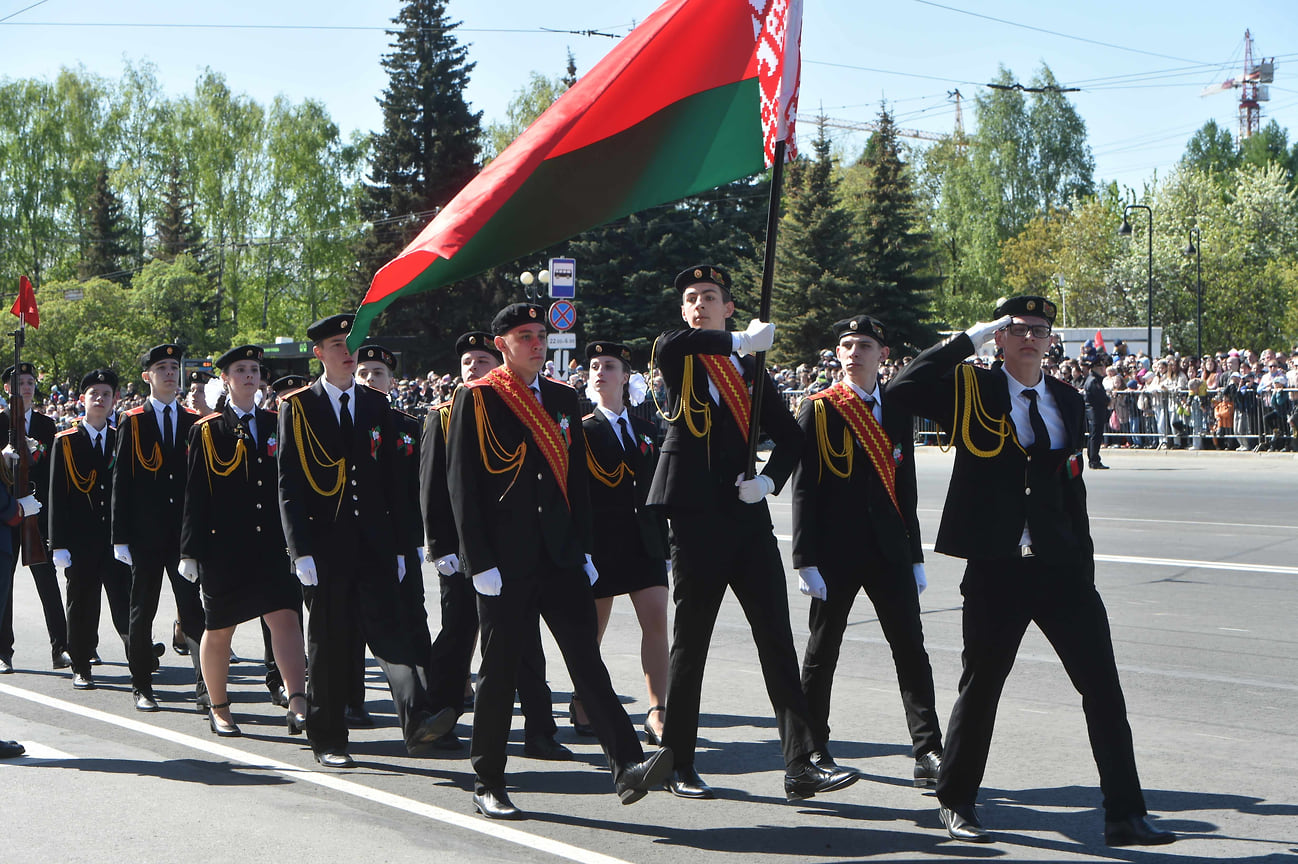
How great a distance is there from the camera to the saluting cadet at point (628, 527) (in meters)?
6.80

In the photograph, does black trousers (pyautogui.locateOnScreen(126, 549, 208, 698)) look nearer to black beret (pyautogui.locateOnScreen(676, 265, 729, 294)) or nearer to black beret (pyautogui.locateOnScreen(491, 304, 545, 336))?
black beret (pyautogui.locateOnScreen(491, 304, 545, 336))

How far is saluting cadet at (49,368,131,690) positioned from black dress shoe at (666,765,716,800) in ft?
14.0

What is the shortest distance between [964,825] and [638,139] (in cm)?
322

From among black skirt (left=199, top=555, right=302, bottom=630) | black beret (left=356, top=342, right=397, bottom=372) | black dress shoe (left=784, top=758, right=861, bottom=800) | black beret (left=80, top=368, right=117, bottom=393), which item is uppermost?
black beret (left=356, top=342, right=397, bottom=372)

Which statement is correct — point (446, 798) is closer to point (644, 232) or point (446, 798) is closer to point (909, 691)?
point (909, 691)

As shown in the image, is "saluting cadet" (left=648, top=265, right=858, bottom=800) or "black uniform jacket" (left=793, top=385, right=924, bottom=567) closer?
"saluting cadet" (left=648, top=265, right=858, bottom=800)

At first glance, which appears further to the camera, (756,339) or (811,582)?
(811,582)

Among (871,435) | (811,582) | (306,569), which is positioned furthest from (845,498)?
(306,569)

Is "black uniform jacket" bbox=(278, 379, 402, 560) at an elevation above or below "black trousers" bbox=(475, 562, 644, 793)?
above

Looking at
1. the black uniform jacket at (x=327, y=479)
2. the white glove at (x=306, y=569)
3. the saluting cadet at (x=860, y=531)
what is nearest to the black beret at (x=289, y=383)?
the black uniform jacket at (x=327, y=479)

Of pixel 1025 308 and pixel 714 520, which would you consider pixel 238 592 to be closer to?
pixel 714 520

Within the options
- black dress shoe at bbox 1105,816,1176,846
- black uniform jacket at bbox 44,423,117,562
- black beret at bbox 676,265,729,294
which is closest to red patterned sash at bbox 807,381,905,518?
black beret at bbox 676,265,729,294

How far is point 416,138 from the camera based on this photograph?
190 feet

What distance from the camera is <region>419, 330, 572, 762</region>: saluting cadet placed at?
233 inches
